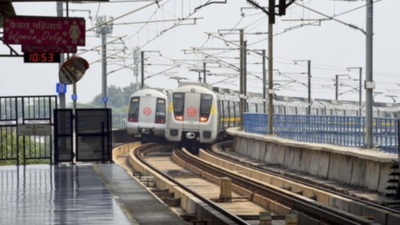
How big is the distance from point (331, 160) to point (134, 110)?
1046 inches

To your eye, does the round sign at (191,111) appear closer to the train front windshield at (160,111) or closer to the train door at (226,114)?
the train door at (226,114)

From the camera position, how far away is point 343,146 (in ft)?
105

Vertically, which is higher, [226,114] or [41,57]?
[41,57]

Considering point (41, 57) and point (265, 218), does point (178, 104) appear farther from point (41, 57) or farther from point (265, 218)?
point (265, 218)

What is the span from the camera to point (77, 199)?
18562 millimetres

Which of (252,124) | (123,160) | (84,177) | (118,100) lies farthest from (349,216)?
(118,100)

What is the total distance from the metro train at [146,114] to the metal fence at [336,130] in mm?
10121

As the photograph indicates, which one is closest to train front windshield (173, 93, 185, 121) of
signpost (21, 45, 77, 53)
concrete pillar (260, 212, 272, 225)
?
signpost (21, 45, 77, 53)

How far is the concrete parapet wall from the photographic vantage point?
2622 centimetres

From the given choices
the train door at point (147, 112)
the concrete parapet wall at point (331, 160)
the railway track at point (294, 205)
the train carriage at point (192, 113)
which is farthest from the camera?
the train door at point (147, 112)

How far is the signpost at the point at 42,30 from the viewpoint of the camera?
22.6 m

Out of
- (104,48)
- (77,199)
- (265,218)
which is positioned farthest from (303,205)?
(104,48)

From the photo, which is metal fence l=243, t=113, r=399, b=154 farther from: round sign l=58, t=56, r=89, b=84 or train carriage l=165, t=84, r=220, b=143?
round sign l=58, t=56, r=89, b=84

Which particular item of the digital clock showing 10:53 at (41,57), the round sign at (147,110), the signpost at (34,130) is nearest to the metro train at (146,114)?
the round sign at (147,110)
